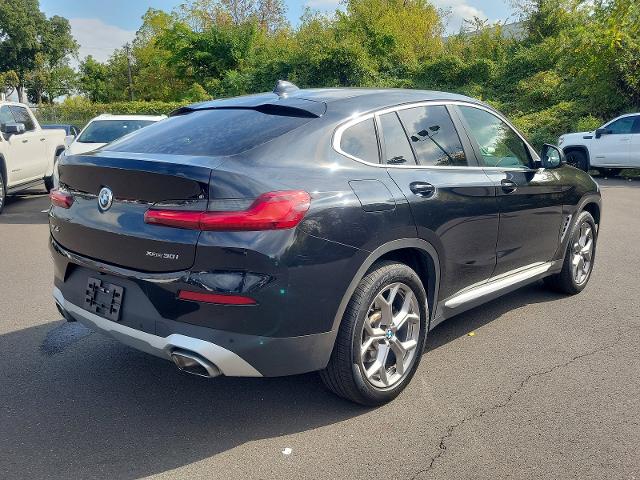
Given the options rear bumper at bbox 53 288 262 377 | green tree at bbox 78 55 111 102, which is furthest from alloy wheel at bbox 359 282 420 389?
green tree at bbox 78 55 111 102

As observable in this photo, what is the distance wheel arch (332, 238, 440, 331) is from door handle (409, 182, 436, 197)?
0.27m

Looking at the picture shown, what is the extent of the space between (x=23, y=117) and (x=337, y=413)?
33.2ft

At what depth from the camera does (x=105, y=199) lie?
317 centimetres

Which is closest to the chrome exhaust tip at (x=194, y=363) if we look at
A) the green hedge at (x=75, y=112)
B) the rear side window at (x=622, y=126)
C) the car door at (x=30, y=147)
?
the car door at (x=30, y=147)

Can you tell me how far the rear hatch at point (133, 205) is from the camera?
2.88 metres

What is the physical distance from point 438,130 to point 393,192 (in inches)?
34.1

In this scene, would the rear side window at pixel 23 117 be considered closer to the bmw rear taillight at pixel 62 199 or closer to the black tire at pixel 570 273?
the bmw rear taillight at pixel 62 199

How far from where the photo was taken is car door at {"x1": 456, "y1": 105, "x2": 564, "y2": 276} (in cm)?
430

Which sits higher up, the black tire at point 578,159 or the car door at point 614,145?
the car door at point 614,145

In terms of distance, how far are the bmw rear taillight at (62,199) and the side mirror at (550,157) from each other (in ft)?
11.3

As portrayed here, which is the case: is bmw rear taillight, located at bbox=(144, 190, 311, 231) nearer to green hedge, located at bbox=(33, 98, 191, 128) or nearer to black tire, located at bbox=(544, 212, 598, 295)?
black tire, located at bbox=(544, 212, 598, 295)

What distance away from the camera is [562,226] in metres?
5.10

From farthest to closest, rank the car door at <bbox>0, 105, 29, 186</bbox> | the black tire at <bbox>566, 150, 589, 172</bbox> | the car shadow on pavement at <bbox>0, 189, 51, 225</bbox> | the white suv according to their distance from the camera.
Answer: the black tire at <bbox>566, 150, 589, 172</bbox> < the white suv < the car door at <bbox>0, 105, 29, 186</bbox> < the car shadow on pavement at <bbox>0, 189, 51, 225</bbox>

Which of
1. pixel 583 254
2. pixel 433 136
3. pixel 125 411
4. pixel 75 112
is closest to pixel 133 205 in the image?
pixel 125 411
